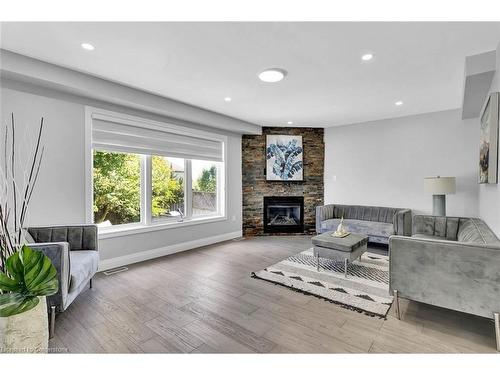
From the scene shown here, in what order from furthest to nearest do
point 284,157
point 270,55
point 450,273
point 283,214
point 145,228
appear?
point 283,214 < point 284,157 < point 145,228 < point 270,55 < point 450,273

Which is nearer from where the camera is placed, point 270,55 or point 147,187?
point 270,55

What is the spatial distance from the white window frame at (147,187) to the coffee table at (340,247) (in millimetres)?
2310

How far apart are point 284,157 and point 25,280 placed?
480 cm

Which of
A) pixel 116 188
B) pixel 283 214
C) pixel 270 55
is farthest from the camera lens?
pixel 283 214

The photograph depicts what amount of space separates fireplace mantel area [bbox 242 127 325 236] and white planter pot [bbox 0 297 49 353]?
4209mm

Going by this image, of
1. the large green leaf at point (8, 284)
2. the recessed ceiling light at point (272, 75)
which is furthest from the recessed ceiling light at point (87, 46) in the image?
the large green leaf at point (8, 284)

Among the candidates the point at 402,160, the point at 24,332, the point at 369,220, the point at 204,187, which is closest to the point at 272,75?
the point at 204,187

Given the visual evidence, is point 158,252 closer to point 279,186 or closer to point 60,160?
point 60,160

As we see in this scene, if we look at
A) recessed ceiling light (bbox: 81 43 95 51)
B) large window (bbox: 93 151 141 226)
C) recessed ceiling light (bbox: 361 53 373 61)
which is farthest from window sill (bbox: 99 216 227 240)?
recessed ceiling light (bbox: 361 53 373 61)

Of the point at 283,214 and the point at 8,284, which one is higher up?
the point at 8,284

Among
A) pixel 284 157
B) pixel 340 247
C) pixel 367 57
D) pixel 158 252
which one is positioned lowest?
pixel 158 252

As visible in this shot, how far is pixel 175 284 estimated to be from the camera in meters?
2.78

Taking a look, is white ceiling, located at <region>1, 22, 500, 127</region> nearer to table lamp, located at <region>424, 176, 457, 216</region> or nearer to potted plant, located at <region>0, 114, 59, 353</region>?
table lamp, located at <region>424, 176, 457, 216</region>

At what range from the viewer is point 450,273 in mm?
1836
